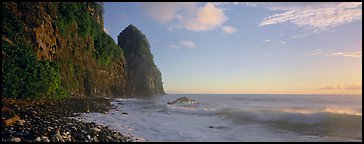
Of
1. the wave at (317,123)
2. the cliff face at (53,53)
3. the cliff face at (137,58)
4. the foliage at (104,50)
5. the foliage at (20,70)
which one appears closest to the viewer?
the foliage at (20,70)

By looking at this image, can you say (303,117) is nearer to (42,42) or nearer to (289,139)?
(289,139)

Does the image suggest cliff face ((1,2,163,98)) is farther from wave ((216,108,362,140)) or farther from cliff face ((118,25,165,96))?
cliff face ((118,25,165,96))

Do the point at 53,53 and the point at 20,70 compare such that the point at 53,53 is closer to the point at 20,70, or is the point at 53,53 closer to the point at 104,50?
the point at 20,70

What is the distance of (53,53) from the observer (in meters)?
19.5

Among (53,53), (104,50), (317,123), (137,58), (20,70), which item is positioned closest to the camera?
(20,70)

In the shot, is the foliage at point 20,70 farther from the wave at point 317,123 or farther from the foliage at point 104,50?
the foliage at point 104,50

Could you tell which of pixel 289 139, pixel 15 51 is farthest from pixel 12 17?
pixel 289 139

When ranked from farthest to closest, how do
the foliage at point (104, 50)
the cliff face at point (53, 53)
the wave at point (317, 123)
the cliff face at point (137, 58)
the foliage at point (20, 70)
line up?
1. the cliff face at point (137, 58)
2. the foliage at point (104, 50)
3. the cliff face at point (53, 53)
4. the wave at point (317, 123)
5. the foliage at point (20, 70)

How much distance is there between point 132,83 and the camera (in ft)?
210

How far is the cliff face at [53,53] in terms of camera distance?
11.4 m

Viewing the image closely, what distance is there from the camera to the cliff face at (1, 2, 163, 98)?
1143 cm

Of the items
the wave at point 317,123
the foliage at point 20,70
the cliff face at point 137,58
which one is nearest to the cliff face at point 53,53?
the foliage at point 20,70

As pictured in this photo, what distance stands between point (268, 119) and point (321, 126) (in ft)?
8.90

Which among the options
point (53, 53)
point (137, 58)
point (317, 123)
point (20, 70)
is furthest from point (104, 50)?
point (137, 58)
